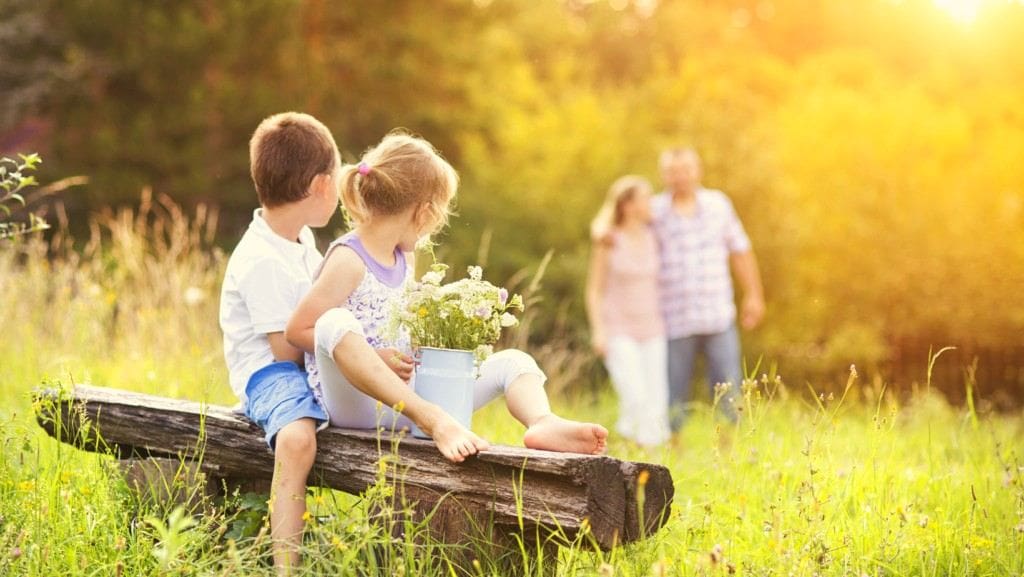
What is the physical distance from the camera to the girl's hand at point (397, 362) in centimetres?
321

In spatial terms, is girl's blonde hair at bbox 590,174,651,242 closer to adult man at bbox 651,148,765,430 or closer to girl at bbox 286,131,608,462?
adult man at bbox 651,148,765,430

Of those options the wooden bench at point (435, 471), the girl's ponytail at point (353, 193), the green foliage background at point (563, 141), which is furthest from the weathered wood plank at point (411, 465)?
the green foliage background at point (563, 141)

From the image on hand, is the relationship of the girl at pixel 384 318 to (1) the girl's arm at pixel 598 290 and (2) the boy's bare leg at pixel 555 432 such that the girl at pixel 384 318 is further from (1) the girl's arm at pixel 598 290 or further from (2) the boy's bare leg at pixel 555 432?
(1) the girl's arm at pixel 598 290

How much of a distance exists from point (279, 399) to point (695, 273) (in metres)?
4.25

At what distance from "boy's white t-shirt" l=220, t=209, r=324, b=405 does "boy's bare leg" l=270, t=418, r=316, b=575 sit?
38cm

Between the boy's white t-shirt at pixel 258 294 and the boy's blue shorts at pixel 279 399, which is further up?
the boy's white t-shirt at pixel 258 294

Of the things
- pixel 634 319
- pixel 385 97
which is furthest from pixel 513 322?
pixel 385 97

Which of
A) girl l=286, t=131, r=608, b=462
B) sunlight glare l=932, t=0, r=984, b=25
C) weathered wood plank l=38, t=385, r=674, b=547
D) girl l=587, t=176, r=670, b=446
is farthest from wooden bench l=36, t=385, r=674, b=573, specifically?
sunlight glare l=932, t=0, r=984, b=25

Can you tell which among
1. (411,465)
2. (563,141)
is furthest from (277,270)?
(563,141)

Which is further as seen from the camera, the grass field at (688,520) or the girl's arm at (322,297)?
the girl's arm at (322,297)

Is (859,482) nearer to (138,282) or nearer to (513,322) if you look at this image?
(513,322)

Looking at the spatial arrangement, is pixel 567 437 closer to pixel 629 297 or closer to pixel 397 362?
pixel 397 362

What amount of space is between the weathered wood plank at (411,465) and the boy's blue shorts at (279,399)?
84mm

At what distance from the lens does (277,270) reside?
3.52 m
